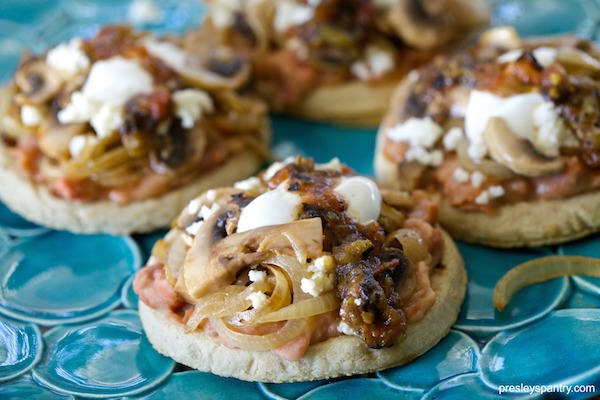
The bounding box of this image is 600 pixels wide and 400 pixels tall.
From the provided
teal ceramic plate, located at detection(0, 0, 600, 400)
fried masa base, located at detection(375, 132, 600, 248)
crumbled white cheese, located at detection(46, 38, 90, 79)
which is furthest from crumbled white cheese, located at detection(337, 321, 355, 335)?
crumbled white cheese, located at detection(46, 38, 90, 79)

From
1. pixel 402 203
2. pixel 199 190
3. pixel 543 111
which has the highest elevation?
pixel 543 111

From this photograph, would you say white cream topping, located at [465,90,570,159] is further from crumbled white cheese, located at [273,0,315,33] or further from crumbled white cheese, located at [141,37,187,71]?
crumbled white cheese, located at [141,37,187,71]

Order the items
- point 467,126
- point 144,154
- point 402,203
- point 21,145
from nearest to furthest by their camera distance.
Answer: point 402,203 < point 467,126 < point 144,154 < point 21,145

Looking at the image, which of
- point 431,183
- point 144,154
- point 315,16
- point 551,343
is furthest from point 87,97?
point 551,343

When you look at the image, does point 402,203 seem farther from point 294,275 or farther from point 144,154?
point 144,154

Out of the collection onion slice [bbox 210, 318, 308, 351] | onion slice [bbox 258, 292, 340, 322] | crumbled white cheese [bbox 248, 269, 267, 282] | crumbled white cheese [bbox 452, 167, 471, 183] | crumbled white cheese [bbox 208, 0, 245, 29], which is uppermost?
crumbled white cheese [bbox 208, 0, 245, 29]

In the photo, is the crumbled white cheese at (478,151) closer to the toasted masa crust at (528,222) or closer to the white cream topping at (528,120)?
the white cream topping at (528,120)
